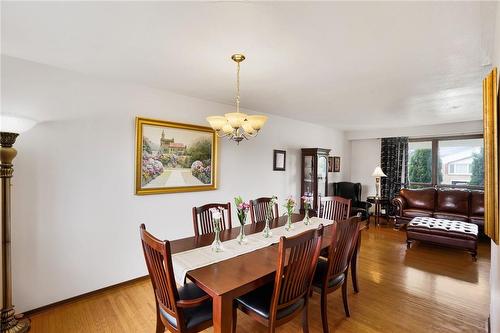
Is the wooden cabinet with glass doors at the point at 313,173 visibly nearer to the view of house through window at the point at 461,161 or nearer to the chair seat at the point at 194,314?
the view of house through window at the point at 461,161

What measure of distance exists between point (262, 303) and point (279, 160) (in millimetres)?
3239

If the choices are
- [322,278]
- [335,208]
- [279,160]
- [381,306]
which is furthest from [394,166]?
[322,278]

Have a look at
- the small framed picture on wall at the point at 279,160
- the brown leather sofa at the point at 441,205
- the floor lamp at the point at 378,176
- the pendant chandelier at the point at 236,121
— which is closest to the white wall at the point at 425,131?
the floor lamp at the point at 378,176

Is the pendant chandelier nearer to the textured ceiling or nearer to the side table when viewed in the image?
the textured ceiling

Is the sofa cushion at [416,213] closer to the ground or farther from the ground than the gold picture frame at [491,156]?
closer to the ground

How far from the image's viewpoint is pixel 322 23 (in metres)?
1.63

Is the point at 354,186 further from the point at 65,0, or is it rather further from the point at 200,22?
the point at 65,0

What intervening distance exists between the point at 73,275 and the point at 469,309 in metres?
4.07

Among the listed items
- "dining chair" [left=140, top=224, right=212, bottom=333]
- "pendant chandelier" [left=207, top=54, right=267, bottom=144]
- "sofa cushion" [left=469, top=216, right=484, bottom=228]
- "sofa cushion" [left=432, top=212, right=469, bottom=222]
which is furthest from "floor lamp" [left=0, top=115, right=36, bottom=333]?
"sofa cushion" [left=469, top=216, right=484, bottom=228]

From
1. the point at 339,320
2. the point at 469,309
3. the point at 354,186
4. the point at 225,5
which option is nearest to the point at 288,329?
the point at 339,320

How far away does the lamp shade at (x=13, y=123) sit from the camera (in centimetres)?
184

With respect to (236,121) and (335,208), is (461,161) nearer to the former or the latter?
(335,208)

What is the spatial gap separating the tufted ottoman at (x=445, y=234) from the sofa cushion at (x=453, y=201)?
2.89 feet

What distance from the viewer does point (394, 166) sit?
6074 mm
